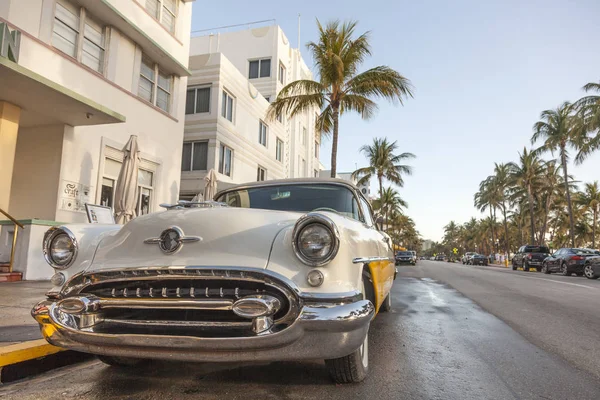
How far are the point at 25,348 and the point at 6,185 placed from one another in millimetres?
7618

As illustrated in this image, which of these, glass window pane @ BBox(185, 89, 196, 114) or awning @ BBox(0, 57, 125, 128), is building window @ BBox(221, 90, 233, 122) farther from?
awning @ BBox(0, 57, 125, 128)

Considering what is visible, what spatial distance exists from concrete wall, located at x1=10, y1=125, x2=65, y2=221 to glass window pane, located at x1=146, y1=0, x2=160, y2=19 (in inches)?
215

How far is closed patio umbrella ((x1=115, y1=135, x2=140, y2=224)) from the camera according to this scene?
959 cm

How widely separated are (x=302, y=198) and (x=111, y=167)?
9.44 m

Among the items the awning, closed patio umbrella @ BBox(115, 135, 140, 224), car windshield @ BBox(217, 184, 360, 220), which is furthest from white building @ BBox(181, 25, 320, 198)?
car windshield @ BBox(217, 184, 360, 220)

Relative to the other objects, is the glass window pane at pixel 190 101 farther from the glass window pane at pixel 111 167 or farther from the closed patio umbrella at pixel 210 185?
the glass window pane at pixel 111 167

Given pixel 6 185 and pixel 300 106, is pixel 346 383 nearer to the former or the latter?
pixel 6 185

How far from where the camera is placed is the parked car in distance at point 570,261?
17.9 meters

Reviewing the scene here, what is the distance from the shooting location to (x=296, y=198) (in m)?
3.61

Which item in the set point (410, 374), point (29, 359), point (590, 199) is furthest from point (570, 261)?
point (590, 199)

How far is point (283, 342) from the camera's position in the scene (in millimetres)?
2061

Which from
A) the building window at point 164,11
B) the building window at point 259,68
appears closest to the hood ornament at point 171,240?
the building window at point 164,11

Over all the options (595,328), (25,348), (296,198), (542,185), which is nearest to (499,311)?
(595,328)

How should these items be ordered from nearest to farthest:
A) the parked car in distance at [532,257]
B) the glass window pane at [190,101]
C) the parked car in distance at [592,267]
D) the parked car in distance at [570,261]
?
the parked car in distance at [592,267] < the glass window pane at [190,101] < the parked car in distance at [570,261] < the parked car in distance at [532,257]
